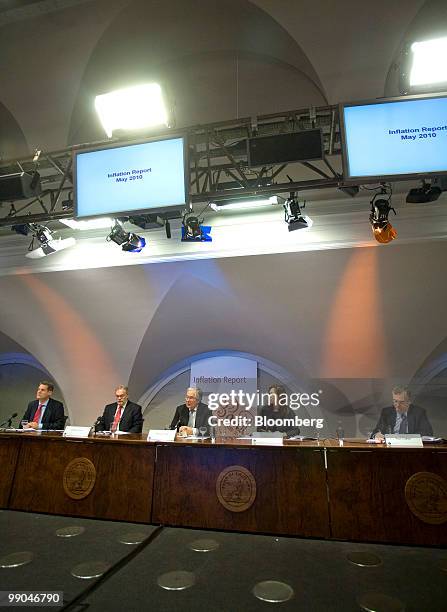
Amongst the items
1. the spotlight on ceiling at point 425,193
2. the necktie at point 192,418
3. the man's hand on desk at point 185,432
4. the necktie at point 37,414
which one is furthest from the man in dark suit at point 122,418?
the spotlight on ceiling at point 425,193

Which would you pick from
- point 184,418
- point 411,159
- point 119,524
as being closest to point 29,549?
point 119,524

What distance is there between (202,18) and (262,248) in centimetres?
278

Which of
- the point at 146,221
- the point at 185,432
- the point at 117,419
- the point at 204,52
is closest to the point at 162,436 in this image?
the point at 185,432

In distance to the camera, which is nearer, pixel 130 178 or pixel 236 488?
pixel 236 488

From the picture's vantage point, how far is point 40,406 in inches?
180

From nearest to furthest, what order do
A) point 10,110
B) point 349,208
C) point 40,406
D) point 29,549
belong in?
point 29,549
point 10,110
point 40,406
point 349,208

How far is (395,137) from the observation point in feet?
9.50

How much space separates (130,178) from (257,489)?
2.69m

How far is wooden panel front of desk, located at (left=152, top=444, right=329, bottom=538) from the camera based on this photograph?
256 cm

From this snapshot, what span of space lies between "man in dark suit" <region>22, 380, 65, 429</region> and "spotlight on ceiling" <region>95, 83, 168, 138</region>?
9.91 feet

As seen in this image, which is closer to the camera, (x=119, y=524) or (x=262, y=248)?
(x=119, y=524)

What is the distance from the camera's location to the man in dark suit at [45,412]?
14.7ft

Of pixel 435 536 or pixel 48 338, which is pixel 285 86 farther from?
pixel 48 338

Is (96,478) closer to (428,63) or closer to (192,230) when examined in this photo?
(192,230)
